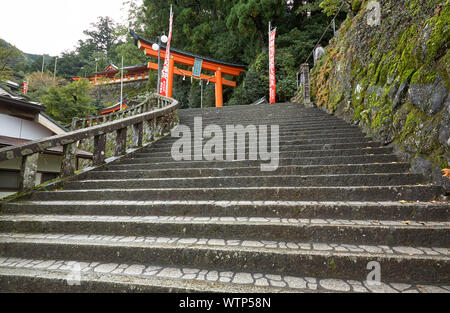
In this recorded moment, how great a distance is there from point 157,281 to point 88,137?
3448mm

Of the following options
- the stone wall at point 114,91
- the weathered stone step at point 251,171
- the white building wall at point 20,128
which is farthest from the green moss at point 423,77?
the stone wall at point 114,91

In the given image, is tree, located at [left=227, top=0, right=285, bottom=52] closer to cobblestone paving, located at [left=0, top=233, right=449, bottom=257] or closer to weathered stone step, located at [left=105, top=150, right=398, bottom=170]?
weathered stone step, located at [left=105, top=150, right=398, bottom=170]

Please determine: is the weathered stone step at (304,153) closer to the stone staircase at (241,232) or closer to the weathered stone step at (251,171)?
the stone staircase at (241,232)

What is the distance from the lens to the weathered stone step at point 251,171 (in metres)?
3.49

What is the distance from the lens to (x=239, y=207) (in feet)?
9.48

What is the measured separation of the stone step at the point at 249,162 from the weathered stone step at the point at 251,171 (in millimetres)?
320

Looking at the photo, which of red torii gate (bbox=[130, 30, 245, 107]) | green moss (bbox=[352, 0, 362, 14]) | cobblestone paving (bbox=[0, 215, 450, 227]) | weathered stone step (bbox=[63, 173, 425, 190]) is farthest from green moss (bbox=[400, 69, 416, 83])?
red torii gate (bbox=[130, 30, 245, 107])

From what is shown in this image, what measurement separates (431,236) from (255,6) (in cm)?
1845

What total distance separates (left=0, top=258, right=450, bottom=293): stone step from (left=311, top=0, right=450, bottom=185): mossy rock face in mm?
2308

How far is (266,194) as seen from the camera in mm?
3178

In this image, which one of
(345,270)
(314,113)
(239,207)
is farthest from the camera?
(314,113)

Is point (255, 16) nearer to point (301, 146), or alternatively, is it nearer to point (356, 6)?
point (356, 6)
